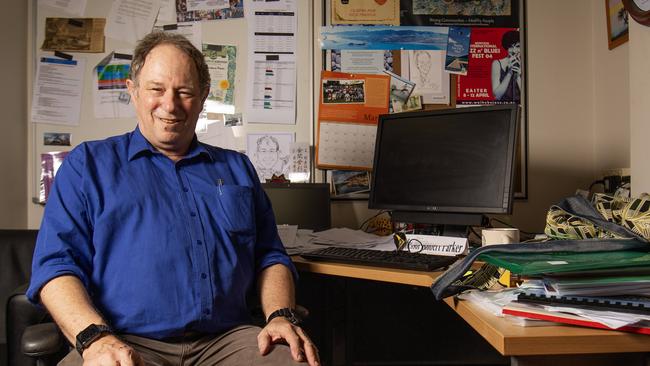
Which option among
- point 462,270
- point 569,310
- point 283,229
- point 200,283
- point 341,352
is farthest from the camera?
point 341,352

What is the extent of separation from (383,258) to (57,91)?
1.69m

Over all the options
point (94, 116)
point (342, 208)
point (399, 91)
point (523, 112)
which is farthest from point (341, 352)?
point (94, 116)

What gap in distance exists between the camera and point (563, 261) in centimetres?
83

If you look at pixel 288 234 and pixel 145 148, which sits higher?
pixel 145 148

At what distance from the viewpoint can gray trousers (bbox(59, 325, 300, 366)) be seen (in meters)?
1.18

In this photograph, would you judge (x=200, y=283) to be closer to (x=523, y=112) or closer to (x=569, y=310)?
(x=569, y=310)

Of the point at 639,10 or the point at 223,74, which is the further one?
the point at 223,74

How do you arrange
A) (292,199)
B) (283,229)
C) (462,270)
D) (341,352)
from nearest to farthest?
(462,270) → (283,229) → (292,199) → (341,352)

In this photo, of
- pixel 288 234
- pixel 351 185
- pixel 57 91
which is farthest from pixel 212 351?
pixel 57 91

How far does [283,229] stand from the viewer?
1834 mm

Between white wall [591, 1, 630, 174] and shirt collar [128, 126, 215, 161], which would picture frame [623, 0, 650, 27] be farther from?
shirt collar [128, 126, 215, 161]

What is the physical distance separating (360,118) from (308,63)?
33 cm

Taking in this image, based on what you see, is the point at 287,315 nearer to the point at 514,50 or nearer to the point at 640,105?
the point at 640,105

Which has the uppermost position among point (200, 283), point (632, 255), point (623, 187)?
point (623, 187)
